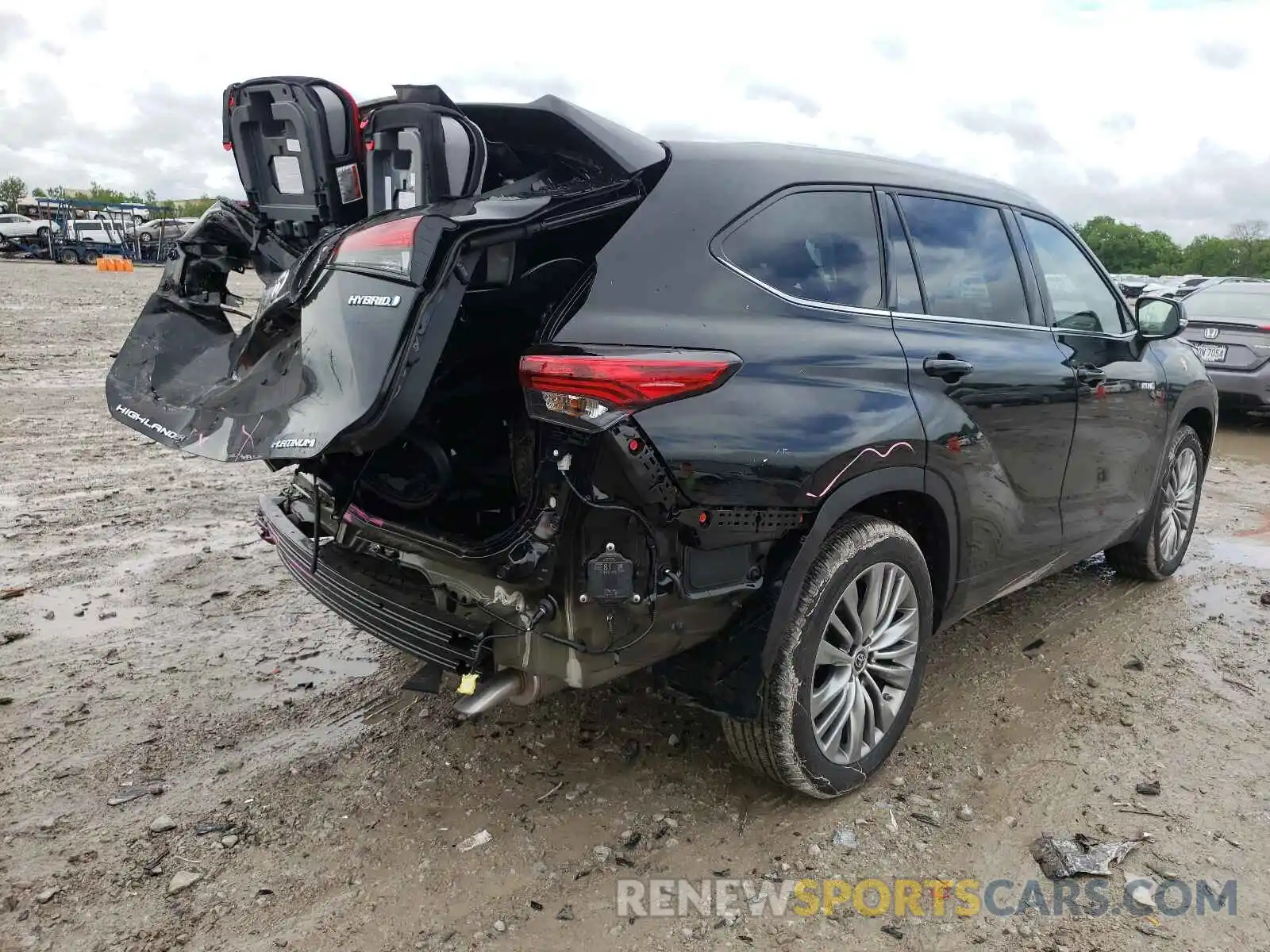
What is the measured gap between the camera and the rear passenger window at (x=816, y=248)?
2719 mm

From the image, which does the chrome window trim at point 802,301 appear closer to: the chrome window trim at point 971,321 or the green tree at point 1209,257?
the chrome window trim at point 971,321

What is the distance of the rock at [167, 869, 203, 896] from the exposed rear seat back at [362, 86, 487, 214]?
1949mm

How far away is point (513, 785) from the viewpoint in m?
3.02

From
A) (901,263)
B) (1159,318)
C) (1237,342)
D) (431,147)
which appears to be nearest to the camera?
(431,147)

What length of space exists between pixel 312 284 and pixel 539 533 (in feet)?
3.22

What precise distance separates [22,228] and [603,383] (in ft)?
150

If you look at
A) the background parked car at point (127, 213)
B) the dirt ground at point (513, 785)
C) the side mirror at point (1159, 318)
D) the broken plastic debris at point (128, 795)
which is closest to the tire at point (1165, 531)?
the dirt ground at point (513, 785)

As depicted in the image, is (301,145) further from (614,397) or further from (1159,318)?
(1159,318)

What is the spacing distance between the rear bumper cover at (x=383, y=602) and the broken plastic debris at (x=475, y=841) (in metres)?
0.55

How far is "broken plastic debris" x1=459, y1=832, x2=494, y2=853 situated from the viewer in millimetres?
2709

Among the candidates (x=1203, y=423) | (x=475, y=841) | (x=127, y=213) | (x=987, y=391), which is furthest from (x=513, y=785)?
(x=127, y=213)

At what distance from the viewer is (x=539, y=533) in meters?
2.38

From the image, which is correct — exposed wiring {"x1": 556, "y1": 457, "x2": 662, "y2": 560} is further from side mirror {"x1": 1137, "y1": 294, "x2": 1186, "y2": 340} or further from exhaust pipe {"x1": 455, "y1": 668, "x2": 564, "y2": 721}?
side mirror {"x1": 1137, "y1": 294, "x2": 1186, "y2": 340}

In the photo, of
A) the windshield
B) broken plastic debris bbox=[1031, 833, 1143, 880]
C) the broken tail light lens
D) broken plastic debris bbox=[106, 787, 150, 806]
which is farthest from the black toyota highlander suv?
the windshield
